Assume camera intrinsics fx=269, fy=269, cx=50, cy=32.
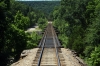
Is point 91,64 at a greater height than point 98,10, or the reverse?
point 98,10

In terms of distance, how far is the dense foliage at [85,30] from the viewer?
28109mm

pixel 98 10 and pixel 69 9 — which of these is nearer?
pixel 98 10

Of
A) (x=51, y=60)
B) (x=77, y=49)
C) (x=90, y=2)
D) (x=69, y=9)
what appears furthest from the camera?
(x=69, y=9)

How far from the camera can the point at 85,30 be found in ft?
136

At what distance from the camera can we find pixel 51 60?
22500 millimetres

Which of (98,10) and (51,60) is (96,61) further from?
(98,10)

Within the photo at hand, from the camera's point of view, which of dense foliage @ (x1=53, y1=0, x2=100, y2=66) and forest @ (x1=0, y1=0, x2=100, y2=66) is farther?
forest @ (x1=0, y1=0, x2=100, y2=66)

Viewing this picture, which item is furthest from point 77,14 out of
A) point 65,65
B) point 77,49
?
point 65,65

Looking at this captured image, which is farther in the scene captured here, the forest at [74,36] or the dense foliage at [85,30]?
the forest at [74,36]

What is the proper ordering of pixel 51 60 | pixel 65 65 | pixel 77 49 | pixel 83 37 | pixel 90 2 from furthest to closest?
pixel 90 2, pixel 83 37, pixel 77 49, pixel 51 60, pixel 65 65

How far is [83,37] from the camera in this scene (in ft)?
120

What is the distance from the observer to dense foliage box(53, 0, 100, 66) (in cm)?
2811

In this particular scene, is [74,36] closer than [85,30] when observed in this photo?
Yes

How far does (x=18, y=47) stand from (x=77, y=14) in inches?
809
